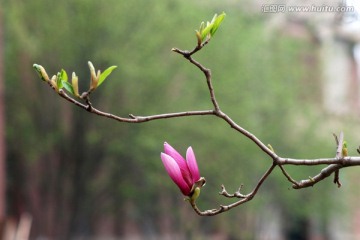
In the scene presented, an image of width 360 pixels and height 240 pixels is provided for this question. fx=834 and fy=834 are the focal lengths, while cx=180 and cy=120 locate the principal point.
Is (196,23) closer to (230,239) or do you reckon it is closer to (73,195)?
(73,195)

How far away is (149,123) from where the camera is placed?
21891 mm

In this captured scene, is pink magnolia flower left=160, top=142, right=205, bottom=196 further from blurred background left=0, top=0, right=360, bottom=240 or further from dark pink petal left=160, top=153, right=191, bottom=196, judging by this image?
blurred background left=0, top=0, right=360, bottom=240

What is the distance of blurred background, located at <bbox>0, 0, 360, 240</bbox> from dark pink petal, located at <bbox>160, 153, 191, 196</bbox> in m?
15.2

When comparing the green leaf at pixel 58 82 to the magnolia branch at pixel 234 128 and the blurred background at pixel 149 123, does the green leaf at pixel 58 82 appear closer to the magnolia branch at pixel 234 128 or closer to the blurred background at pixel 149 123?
the magnolia branch at pixel 234 128

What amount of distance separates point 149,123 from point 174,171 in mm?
19863

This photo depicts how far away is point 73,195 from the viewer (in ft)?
72.7

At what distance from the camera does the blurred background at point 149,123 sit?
20875 millimetres

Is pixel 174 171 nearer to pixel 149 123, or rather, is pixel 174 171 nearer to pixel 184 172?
pixel 184 172

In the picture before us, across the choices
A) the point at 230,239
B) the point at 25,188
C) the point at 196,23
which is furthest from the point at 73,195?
the point at 230,239

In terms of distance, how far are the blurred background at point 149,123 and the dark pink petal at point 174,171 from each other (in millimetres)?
15185

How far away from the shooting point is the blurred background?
20.9 m

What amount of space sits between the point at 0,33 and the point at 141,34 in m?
3.47

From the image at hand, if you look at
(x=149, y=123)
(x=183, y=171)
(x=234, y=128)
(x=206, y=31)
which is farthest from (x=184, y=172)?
(x=149, y=123)

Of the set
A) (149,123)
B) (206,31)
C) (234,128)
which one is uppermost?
(149,123)
